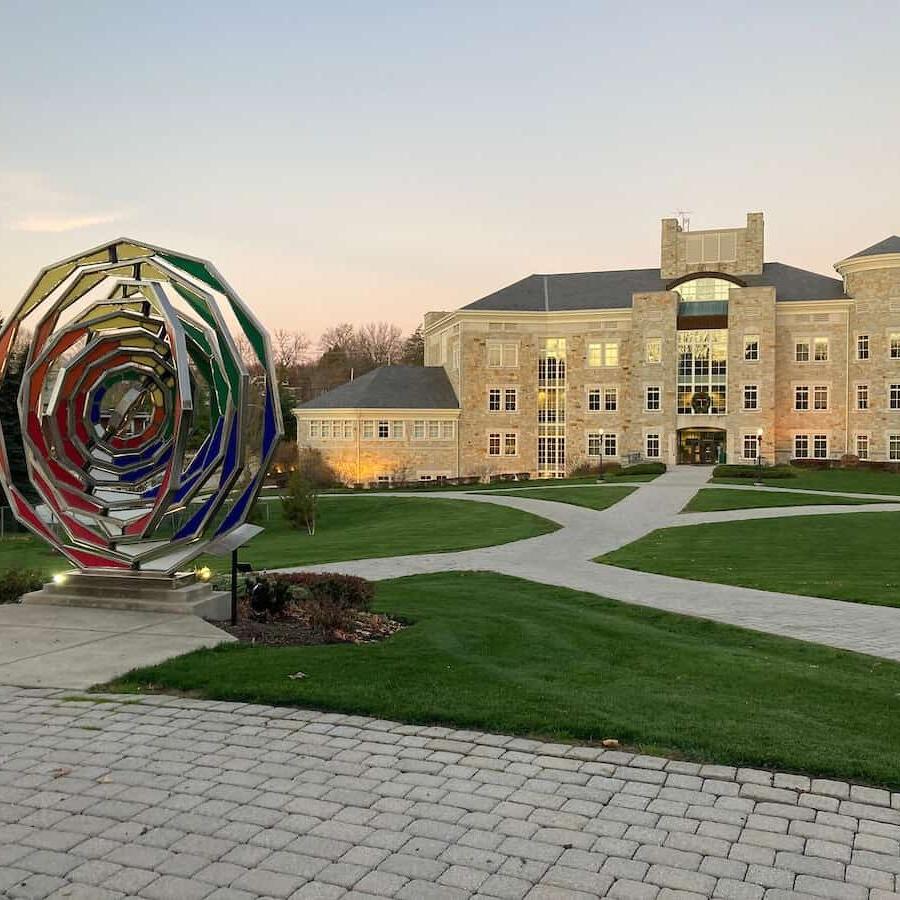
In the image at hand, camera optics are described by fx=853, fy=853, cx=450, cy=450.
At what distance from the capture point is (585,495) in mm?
36344

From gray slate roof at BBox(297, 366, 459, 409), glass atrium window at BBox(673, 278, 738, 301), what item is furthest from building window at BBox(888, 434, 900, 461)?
gray slate roof at BBox(297, 366, 459, 409)

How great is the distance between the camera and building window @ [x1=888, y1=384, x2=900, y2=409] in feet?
167

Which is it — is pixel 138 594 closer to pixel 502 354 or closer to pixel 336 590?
pixel 336 590

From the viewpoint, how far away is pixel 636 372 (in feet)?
179

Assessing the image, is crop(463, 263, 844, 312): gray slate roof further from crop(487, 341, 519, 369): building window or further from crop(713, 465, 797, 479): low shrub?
crop(713, 465, 797, 479): low shrub

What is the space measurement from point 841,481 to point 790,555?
24.2 m

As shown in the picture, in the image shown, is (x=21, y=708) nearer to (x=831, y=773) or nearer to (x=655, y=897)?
(x=655, y=897)

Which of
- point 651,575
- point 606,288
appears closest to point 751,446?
point 606,288

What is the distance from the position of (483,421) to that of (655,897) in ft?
176

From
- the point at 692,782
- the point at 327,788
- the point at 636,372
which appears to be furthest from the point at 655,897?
the point at 636,372

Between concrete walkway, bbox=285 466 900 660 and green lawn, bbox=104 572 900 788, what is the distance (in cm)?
127

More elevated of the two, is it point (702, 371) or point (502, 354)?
point (502, 354)

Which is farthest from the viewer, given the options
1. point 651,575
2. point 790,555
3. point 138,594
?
point 790,555

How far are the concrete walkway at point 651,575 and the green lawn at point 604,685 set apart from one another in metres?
1.27
